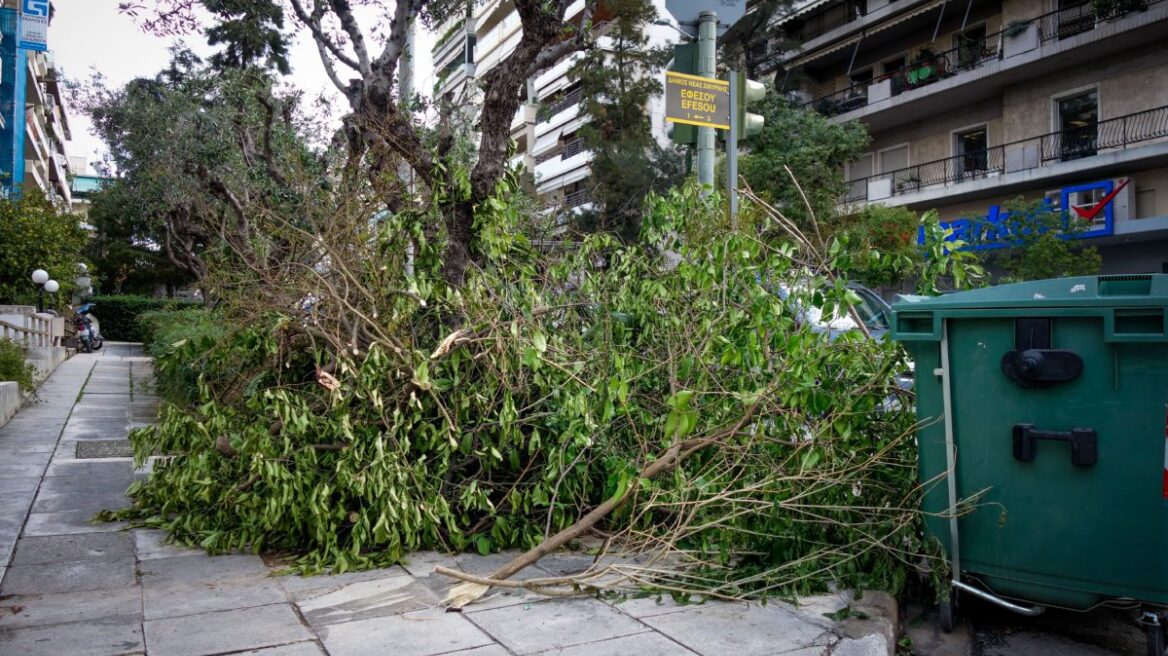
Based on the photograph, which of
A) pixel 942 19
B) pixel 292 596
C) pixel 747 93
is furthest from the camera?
pixel 942 19

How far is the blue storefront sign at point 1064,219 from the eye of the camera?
19875 mm

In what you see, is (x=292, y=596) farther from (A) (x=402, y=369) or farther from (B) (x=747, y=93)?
(B) (x=747, y=93)

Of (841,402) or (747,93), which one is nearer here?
(841,402)

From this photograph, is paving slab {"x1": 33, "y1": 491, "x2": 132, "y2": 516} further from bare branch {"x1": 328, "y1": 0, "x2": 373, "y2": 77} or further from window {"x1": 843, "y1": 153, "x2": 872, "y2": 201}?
window {"x1": 843, "y1": 153, "x2": 872, "y2": 201}

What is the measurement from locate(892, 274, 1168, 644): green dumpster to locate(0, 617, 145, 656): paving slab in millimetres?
3662

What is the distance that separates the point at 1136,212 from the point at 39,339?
25.4m

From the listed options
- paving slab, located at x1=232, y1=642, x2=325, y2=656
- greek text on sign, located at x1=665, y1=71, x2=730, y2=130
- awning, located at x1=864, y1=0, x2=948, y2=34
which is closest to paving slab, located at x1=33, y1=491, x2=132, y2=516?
paving slab, located at x1=232, y1=642, x2=325, y2=656

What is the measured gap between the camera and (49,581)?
4578 millimetres

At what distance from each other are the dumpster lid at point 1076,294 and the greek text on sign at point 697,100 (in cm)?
404

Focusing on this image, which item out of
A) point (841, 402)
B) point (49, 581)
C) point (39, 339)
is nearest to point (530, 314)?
point (841, 402)

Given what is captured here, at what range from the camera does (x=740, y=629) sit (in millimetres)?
3947

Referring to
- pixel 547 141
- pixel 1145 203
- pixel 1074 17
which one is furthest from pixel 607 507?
pixel 547 141

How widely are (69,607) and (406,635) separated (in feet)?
5.61

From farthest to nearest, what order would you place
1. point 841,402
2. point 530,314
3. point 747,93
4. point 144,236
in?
point 144,236, point 747,93, point 530,314, point 841,402
